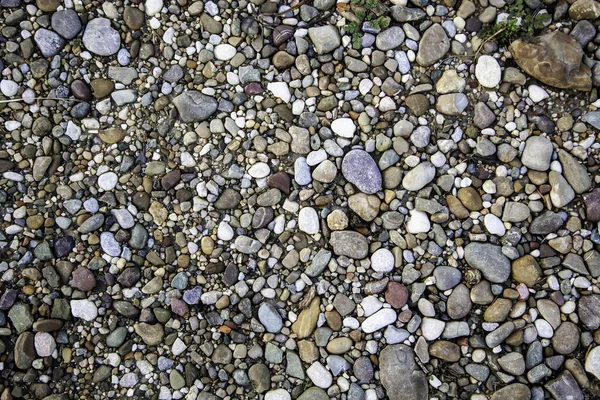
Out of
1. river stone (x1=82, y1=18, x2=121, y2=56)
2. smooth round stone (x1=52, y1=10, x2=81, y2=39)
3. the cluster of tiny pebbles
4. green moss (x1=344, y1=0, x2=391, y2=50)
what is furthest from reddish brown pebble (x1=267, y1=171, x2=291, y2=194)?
smooth round stone (x1=52, y1=10, x2=81, y2=39)

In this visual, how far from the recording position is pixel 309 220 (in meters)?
2.76

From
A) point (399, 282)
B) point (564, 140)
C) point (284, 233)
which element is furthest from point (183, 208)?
point (564, 140)

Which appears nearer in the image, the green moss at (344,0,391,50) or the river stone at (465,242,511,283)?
the river stone at (465,242,511,283)

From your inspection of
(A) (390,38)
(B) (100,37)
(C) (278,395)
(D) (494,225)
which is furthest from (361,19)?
(C) (278,395)

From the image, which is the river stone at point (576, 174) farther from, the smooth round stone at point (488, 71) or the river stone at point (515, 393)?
the river stone at point (515, 393)

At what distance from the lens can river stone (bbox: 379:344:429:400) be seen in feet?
8.63

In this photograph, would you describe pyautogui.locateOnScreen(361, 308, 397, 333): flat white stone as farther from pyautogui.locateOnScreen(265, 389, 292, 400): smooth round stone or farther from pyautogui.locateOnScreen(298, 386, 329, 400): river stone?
pyautogui.locateOnScreen(265, 389, 292, 400): smooth round stone

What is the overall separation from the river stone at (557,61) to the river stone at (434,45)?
415 mm

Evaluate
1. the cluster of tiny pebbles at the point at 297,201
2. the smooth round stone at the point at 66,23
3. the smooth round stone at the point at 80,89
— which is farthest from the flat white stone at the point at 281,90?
the smooth round stone at the point at 66,23

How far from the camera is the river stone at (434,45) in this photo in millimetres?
2799

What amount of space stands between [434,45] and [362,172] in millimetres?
839

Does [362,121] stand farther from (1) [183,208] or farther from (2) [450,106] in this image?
(1) [183,208]

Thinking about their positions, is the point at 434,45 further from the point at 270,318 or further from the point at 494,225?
the point at 270,318

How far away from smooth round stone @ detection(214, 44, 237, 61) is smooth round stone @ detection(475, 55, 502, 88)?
1.41m
